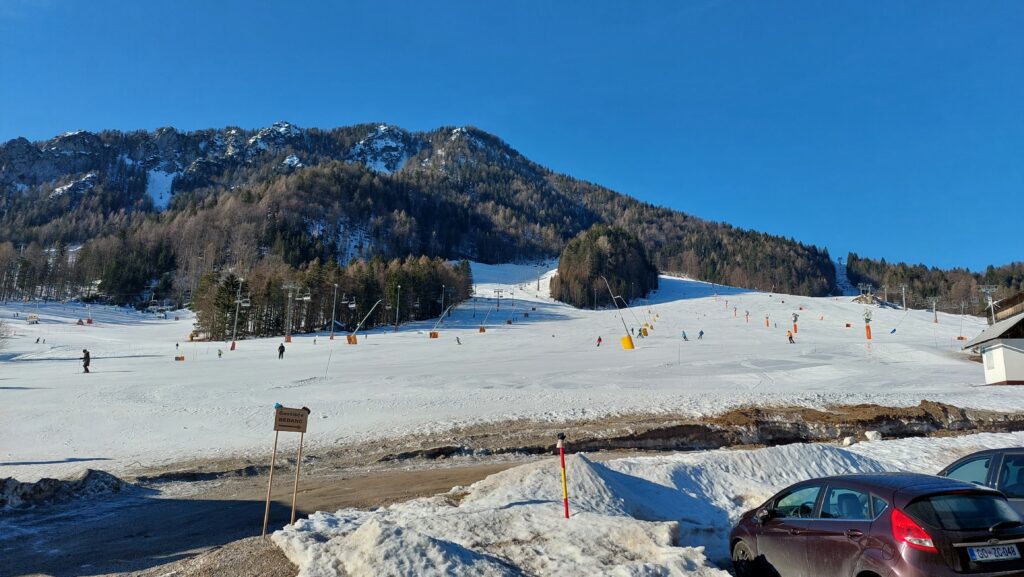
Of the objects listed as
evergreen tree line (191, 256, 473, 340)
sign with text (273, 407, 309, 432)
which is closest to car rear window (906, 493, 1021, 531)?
sign with text (273, 407, 309, 432)

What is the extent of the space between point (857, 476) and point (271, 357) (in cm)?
4875

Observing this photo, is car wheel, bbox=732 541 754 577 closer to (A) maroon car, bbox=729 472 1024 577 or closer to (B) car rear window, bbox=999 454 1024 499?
(A) maroon car, bbox=729 472 1024 577

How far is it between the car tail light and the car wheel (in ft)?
7.42

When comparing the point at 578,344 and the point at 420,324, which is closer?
the point at 578,344

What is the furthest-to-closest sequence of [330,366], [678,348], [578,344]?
1. [578,344]
2. [678,348]
3. [330,366]

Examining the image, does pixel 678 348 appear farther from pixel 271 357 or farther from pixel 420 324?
pixel 420 324

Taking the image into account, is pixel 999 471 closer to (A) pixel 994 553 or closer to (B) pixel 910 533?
(A) pixel 994 553

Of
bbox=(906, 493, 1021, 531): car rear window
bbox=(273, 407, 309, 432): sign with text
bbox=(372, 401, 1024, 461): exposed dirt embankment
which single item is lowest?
bbox=(372, 401, 1024, 461): exposed dirt embankment

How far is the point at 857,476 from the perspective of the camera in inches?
253

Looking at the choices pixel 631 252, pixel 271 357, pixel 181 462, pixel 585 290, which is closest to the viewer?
pixel 181 462

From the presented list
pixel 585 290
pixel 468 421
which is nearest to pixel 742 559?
pixel 468 421

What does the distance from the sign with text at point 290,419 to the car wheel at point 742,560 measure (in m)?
7.25

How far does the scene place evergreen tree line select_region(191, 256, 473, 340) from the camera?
247 feet

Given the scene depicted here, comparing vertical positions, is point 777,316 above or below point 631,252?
below
